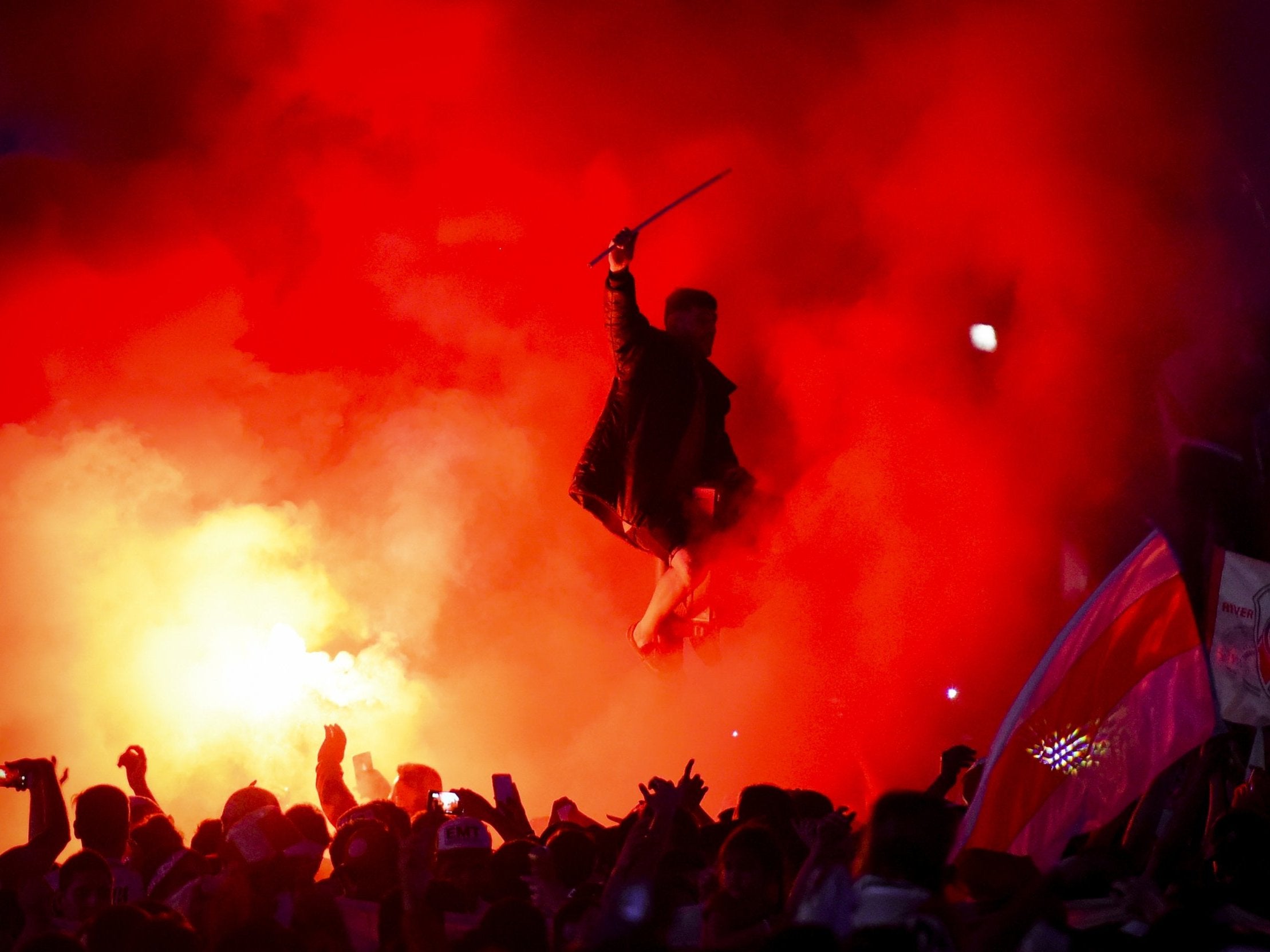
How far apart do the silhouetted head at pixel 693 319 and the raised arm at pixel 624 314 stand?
0.35 meters

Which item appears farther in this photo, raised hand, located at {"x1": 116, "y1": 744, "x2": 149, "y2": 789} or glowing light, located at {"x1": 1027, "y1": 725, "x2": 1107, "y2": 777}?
raised hand, located at {"x1": 116, "y1": 744, "x2": 149, "y2": 789}

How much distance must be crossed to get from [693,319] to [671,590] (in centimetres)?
148

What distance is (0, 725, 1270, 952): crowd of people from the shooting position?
2691mm

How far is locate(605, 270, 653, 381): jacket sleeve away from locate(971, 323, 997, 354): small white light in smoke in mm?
3457

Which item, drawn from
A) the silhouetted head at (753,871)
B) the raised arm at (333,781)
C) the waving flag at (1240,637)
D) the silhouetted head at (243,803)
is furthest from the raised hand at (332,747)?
the waving flag at (1240,637)

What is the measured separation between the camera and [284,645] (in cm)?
1072

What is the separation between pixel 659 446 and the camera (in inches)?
276

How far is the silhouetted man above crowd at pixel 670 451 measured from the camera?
686 centimetres

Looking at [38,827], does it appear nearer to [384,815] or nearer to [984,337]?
[384,815]

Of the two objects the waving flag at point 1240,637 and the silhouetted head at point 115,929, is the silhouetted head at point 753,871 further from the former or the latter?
the waving flag at point 1240,637

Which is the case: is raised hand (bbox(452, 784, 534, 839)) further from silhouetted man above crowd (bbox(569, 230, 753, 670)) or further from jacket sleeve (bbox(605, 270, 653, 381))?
jacket sleeve (bbox(605, 270, 653, 381))

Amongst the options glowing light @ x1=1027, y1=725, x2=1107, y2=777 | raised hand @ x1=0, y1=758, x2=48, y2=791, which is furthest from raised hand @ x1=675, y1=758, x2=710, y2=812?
raised hand @ x1=0, y1=758, x2=48, y2=791

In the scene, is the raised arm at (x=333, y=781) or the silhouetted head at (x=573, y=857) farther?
the raised arm at (x=333, y=781)

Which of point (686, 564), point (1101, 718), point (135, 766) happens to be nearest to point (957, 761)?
point (1101, 718)
